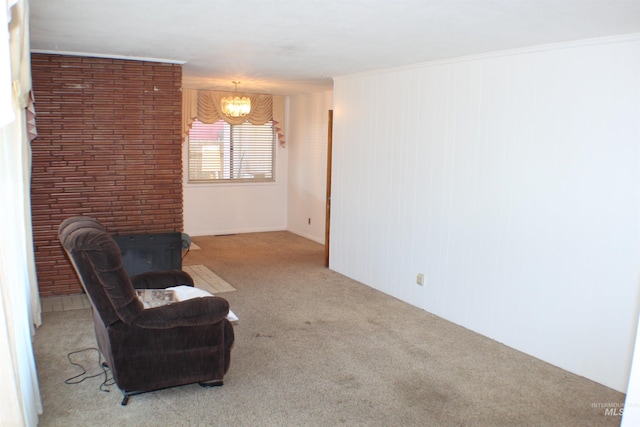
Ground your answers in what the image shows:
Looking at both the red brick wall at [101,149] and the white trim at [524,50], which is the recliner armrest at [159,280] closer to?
the red brick wall at [101,149]

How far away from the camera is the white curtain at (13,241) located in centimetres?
202

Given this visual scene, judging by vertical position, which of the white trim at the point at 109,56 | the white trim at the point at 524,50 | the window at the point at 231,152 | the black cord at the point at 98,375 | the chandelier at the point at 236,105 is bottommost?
the black cord at the point at 98,375

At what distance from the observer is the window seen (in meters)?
9.00

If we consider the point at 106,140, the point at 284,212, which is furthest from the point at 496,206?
the point at 284,212

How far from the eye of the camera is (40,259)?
17.6 ft

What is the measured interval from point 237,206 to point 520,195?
5992 millimetres

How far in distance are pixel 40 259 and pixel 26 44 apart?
3.14m

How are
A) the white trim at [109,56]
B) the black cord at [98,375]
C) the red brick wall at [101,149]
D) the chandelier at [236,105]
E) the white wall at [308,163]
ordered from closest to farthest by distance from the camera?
1. the black cord at [98,375]
2. the white trim at [109,56]
3. the red brick wall at [101,149]
4. the chandelier at [236,105]
5. the white wall at [308,163]

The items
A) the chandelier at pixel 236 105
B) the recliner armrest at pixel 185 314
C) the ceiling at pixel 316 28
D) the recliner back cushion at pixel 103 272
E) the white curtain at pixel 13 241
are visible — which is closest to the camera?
the white curtain at pixel 13 241

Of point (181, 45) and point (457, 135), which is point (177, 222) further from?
point (457, 135)

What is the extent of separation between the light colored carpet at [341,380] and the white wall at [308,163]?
3396 mm

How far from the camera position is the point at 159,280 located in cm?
407

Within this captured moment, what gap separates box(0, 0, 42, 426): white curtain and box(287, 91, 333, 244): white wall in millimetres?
5594

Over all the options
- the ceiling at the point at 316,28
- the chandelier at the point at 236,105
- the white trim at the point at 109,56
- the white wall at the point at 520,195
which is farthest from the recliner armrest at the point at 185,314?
the chandelier at the point at 236,105
